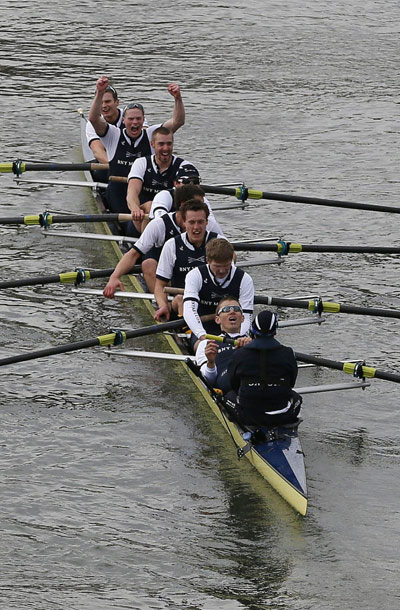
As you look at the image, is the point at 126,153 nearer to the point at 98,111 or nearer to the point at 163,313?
the point at 98,111

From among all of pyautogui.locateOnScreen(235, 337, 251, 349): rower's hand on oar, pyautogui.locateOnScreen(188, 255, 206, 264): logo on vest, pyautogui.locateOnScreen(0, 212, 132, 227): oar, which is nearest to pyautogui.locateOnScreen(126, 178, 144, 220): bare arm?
pyautogui.locateOnScreen(0, 212, 132, 227): oar

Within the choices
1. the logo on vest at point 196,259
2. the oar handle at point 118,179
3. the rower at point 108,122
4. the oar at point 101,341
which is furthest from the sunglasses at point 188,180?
the rower at point 108,122

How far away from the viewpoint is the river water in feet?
26.8

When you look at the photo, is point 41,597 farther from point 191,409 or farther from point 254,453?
point 191,409

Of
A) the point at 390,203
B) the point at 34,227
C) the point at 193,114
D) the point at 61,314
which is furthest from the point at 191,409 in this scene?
the point at 193,114

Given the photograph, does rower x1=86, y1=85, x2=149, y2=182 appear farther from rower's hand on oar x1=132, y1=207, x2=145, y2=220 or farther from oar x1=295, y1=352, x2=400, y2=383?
oar x1=295, y1=352, x2=400, y2=383

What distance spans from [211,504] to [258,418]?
745mm

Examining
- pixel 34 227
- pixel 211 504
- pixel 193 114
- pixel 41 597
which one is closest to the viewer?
pixel 41 597

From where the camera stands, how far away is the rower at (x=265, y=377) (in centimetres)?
902

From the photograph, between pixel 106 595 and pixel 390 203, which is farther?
pixel 390 203

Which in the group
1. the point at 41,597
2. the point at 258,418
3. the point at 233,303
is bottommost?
the point at 41,597

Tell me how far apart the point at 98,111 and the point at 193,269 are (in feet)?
14.9

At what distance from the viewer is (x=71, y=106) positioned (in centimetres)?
2181

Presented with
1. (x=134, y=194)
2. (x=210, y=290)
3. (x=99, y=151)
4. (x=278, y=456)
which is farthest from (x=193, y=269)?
(x=99, y=151)
